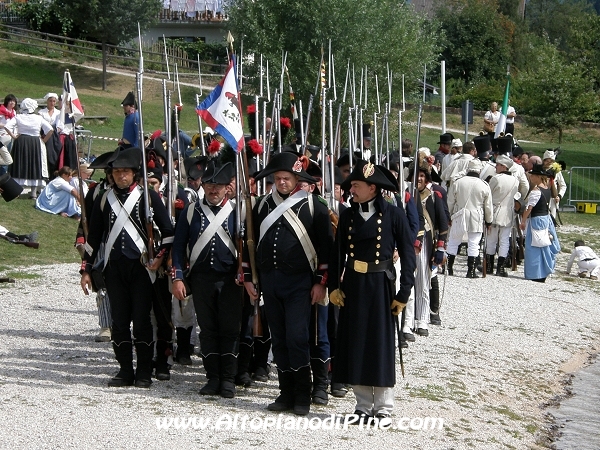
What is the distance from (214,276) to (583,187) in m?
22.5

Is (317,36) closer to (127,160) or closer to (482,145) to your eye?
(482,145)

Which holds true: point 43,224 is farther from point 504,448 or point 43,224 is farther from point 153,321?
point 504,448

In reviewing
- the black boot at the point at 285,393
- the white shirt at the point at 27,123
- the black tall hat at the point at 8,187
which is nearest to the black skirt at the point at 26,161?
the white shirt at the point at 27,123

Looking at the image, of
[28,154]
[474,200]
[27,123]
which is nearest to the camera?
[474,200]

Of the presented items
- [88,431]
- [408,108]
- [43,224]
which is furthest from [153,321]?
[408,108]

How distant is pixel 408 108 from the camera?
32281 millimetres

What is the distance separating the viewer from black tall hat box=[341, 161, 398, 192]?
8.19m

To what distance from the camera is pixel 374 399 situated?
8.36 meters

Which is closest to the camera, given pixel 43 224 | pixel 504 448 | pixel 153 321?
pixel 504 448

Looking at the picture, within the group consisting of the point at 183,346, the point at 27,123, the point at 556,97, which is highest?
the point at 556,97

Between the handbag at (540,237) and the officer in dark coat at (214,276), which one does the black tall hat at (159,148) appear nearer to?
the officer in dark coat at (214,276)

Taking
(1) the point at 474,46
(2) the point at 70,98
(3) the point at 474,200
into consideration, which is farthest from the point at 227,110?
(1) the point at 474,46

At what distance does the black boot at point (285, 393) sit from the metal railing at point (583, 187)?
66.8 feet

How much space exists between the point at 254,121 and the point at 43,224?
753cm
